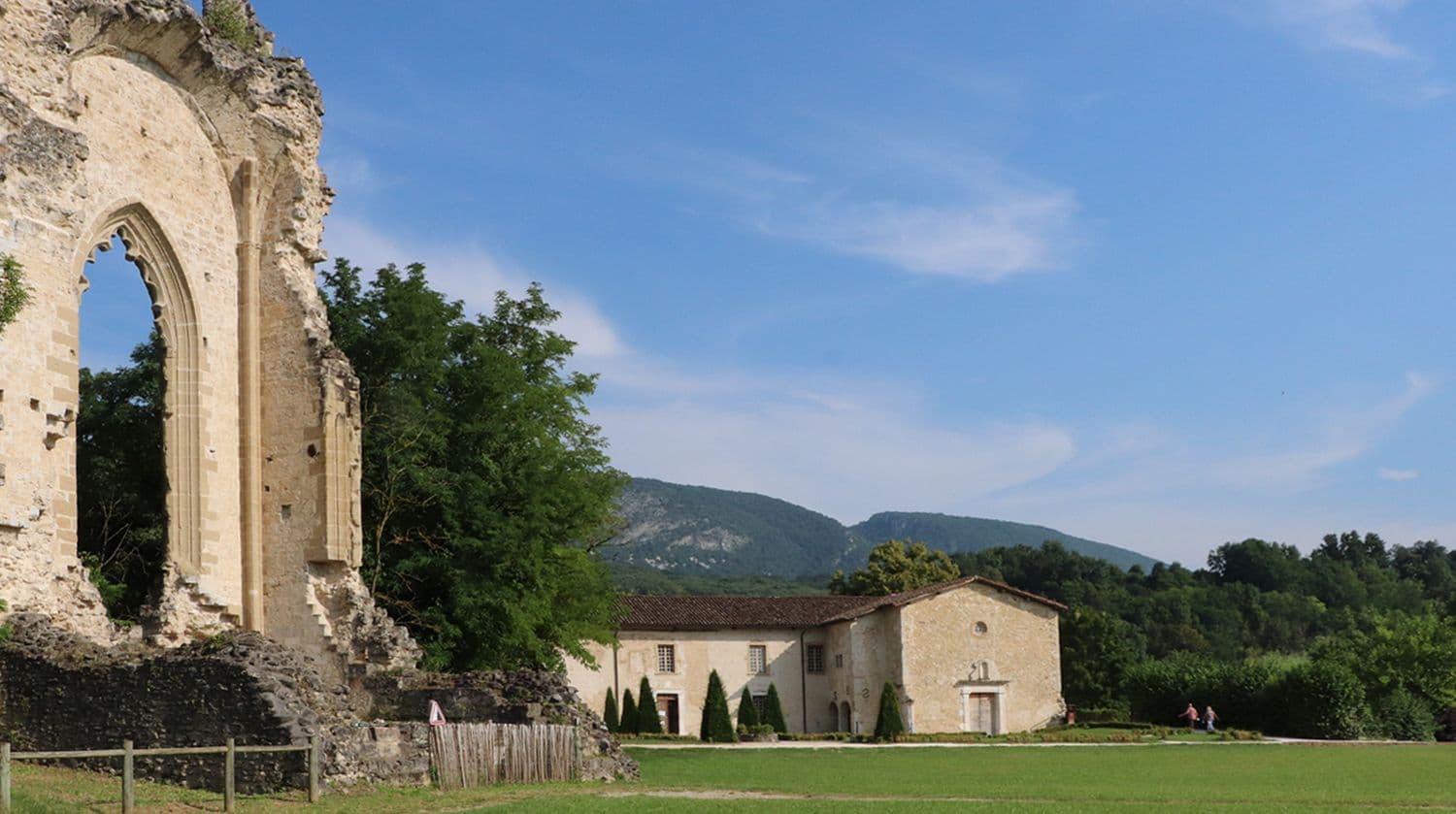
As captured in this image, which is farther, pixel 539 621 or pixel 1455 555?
pixel 1455 555

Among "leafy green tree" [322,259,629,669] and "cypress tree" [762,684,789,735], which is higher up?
"leafy green tree" [322,259,629,669]

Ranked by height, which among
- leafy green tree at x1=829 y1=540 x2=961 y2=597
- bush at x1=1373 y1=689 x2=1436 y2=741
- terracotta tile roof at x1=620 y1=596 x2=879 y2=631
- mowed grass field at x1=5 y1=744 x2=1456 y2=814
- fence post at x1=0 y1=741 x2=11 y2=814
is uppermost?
leafy green tree at x1=829 y1=540 x2=961 y2=597

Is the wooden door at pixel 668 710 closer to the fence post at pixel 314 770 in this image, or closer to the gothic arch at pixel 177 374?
the gothic arch at pixel 177 374

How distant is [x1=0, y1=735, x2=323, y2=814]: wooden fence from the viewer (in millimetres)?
14758

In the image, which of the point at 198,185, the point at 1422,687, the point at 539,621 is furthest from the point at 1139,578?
the point at 198,185

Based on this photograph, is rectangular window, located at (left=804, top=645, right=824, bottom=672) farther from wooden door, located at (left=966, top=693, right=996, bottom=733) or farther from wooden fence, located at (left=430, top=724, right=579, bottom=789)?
wooden fence, located at (left=430, top=724, right=579, bottom=789)

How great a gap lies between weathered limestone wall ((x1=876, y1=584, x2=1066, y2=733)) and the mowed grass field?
68.9ft

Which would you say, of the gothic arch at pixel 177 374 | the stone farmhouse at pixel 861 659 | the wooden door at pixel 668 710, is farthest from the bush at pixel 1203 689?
the gothic arch at pixel 177 374

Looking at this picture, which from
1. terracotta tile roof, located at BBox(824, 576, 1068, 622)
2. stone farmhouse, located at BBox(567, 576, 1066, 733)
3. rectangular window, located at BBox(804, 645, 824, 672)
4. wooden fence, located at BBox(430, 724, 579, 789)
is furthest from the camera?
rectangular window, located at BBox(804, 645, 824, 672)

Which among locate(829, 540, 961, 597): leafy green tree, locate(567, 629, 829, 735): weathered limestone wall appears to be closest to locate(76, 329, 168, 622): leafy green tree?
locate(567, 629, 829, 735): weathered limestone wall

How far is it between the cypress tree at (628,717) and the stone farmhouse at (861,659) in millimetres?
1780

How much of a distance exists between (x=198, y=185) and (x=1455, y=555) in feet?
465

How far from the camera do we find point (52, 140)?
70.6ft

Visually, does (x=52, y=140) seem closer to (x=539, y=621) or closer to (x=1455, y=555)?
(x=539, y=621)
